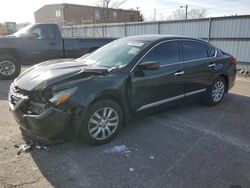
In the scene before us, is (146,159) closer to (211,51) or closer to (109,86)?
(109,86)

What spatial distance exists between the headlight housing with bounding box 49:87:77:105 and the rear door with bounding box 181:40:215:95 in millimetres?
2434

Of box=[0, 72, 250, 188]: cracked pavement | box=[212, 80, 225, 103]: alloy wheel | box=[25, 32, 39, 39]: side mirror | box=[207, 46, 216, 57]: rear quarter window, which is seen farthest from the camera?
box=[25, 32, 39, 39]: side mirror

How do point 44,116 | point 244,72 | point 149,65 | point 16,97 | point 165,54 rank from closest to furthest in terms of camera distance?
point 44,116, point 16,97, point 149,65, point 165,54, point 244,72

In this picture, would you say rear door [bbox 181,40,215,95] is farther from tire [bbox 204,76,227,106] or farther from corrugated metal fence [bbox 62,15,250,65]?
corrugated metal fence [bbox 62,15,250,65]

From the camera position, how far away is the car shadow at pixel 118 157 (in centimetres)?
270

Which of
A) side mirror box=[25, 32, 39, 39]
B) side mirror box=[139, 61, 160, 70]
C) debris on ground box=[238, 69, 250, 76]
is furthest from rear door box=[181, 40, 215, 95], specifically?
side mirror box=[25, 32, 39, 39]

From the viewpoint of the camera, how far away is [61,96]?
9.73ft

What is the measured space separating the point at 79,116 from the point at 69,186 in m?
0.91

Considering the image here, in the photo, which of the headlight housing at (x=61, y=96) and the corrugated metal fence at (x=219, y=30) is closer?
the headlight housing at (x=61, y=96)

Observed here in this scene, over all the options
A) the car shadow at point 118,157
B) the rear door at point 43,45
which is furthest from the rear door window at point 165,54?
the rear door at point 43,45

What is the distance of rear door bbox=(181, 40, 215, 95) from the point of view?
4492 millimetres

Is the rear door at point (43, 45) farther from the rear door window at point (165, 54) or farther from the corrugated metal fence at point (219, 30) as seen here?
the corrugated metal fence at point (219, 30)

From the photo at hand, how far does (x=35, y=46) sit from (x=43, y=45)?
0.91 ft

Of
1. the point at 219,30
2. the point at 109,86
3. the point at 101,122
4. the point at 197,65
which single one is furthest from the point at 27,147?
the point at 219,30
